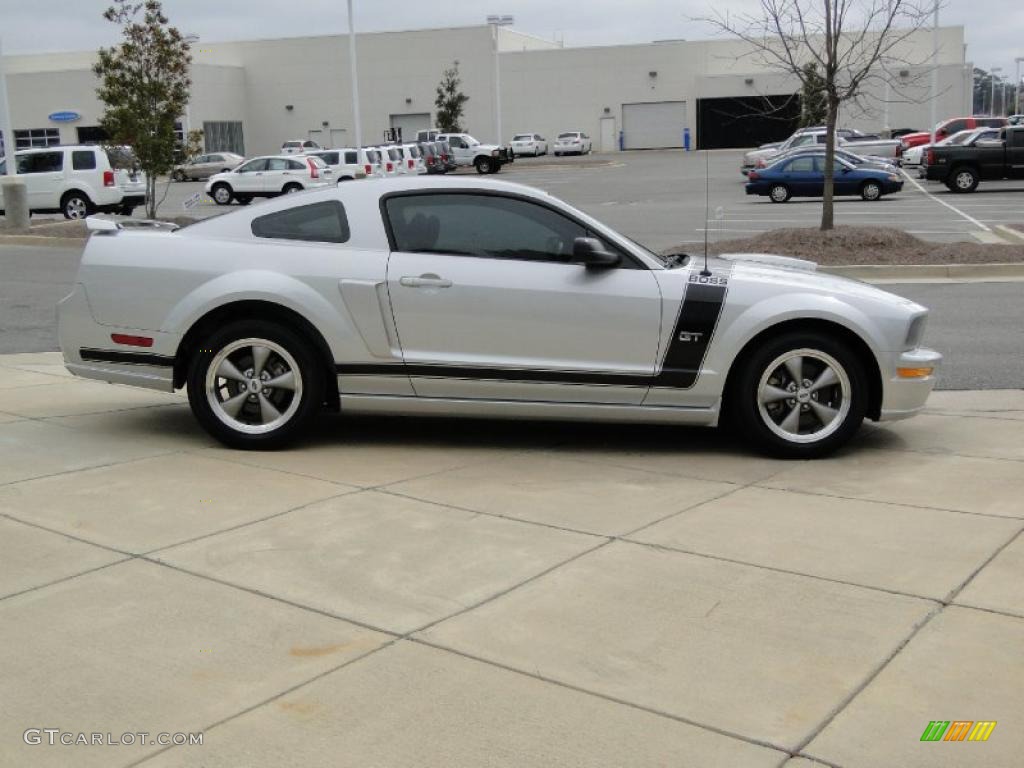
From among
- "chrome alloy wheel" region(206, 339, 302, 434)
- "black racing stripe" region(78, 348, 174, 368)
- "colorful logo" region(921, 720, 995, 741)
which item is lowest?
"colorful logo" region(921, 720, 995, 741)

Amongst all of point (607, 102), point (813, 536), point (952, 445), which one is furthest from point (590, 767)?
point (607, 102)

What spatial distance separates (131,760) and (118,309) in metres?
4.03

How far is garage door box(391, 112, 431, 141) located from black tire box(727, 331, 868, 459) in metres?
76.1

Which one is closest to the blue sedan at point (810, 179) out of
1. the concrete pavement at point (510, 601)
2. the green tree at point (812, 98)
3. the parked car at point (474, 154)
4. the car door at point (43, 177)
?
the green tree at point (812, 98)

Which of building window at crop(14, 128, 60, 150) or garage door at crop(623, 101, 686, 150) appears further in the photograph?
garage door at crop(623, 101, 686, 150)

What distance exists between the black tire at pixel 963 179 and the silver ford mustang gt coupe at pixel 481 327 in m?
29.0

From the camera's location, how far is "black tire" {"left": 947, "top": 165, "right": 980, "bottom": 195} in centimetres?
3368

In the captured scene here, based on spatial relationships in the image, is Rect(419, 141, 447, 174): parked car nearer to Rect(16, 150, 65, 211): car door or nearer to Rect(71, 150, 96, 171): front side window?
Rect(71, 150, 96, 171): front side window

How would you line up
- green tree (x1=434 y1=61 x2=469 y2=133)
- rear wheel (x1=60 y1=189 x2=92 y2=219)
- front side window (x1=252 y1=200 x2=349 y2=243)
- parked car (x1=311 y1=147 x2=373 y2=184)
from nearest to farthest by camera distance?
1. front side window (x1=252 y1=200 x2=349 y2=243)
2. rear wheel (x1=60 y1=189 x2=92 y2=219)
3. parked car (x1=311 y1=147 x2=373 y2=184)
4. green tree (x1=434 y1=61 x2=469 y2=133)

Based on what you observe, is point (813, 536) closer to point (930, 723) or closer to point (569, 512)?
point (569, 512)

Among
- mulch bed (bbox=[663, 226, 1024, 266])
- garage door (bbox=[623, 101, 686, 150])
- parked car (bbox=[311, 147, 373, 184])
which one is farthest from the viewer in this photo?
garage door (bbox=[623, 101, 686, 150])

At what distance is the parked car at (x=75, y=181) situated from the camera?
28766mm

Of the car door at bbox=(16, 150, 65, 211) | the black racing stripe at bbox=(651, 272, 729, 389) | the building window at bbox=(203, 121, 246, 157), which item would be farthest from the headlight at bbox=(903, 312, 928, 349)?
the building window at bbox=(203, 121, 246, 157)

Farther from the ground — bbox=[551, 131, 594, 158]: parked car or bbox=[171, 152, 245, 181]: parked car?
bbox=[551, 131, 594, 158]: parked car
